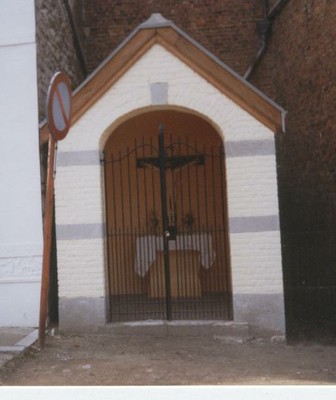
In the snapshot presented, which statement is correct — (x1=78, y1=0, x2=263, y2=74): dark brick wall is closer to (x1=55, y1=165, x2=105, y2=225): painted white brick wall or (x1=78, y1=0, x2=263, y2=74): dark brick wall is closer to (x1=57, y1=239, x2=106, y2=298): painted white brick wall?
(x1=55, y1=165, x2=105, y2=225): painted white brick wall

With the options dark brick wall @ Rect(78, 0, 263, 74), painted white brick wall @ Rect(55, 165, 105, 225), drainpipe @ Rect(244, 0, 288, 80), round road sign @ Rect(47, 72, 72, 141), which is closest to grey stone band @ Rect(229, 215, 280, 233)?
painted white brick wall @ Rect(55, 165, 105, 225)

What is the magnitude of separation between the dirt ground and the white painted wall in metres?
0.85

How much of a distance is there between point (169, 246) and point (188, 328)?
1913mm

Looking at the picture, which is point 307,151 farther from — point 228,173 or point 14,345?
point 14,345

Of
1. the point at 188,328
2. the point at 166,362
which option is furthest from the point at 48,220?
the point at 188,328

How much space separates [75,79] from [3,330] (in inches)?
215

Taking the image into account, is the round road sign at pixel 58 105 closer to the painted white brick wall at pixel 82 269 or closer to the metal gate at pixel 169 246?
the metal gate at pixel 169 246

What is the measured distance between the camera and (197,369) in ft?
18.9

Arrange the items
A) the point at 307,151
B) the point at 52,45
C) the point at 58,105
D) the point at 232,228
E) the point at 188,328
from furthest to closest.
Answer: the point at 307,151
the point at 52,45
the point at 232,228
the point at 188,328
the point at 58,105

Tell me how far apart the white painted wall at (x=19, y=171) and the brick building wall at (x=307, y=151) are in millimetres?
3788

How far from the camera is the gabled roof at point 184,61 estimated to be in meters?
7.57

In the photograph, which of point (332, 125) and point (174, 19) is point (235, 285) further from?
point (174, 19)

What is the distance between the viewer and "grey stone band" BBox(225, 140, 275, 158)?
7.59 meters

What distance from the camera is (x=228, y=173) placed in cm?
764
